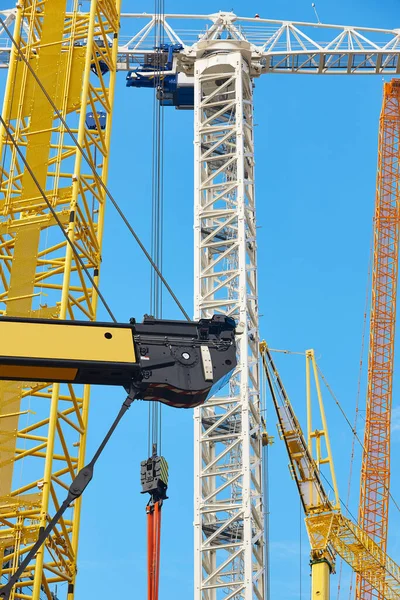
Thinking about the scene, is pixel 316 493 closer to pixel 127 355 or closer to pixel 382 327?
pixel 382 327

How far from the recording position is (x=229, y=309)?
151ft

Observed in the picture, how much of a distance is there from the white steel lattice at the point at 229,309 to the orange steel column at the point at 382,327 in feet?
86.8

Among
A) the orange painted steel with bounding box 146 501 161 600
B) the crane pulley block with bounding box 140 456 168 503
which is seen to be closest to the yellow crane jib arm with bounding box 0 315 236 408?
the orange painted steel with bounding box 146 501 161 600

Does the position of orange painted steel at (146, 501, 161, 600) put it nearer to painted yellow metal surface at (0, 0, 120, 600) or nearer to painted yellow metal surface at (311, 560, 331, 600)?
painted yellow metal surface at (0, 0, 120, 600)

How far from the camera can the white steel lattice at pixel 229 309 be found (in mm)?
41844

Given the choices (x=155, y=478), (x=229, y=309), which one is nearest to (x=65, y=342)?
(x=155, y=478)

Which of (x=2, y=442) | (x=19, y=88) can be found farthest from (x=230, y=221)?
(x=2, y=442)

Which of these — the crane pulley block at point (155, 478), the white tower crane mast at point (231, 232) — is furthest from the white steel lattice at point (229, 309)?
the crane pulley block at point (155, 478)

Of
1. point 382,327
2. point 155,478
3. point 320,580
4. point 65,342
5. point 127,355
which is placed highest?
point 382,327

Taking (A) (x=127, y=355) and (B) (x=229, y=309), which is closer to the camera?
(A) (x=127, y=355)

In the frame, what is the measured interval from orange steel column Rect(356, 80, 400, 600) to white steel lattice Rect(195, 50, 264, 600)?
2644cm

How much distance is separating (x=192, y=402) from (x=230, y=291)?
31316 mm

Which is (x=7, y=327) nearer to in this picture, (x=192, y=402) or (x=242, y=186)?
(x=192, y=402)

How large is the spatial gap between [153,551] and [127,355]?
672 cm
